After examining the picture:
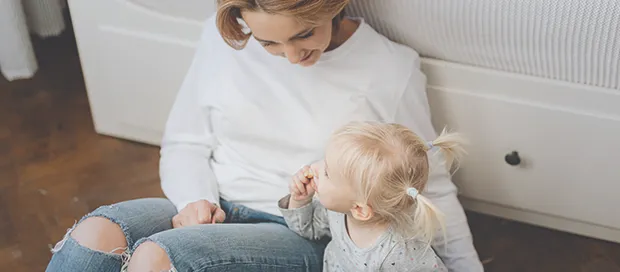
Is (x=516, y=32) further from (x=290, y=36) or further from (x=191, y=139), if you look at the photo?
(x=191, y=139)

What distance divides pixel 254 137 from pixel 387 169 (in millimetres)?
331

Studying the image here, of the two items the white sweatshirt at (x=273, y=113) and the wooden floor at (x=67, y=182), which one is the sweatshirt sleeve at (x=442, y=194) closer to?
the white sweatshirt at (x=273, y=113)

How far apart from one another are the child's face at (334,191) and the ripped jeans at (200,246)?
15cm

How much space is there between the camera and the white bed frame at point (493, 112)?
1288mm

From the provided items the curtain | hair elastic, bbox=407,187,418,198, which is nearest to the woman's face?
hair elastic, bbox=407,187,418,198

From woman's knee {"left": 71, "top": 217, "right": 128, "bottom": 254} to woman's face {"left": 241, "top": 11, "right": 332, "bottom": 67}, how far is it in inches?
13.7

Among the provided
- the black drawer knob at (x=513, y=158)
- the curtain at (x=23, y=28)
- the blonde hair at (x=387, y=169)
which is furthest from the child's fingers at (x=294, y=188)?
the curtain at (x=23, y=28)

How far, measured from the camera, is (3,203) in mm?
1641

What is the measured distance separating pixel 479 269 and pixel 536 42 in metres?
0.36

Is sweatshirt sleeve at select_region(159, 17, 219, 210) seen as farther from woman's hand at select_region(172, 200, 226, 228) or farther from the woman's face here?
the woman's face

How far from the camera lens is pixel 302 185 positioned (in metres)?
1.09

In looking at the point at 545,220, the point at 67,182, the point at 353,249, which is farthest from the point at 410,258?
the point at 67,182

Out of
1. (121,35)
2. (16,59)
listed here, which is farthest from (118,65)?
(16,59)

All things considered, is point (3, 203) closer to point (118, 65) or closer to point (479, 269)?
point (118, 65)
